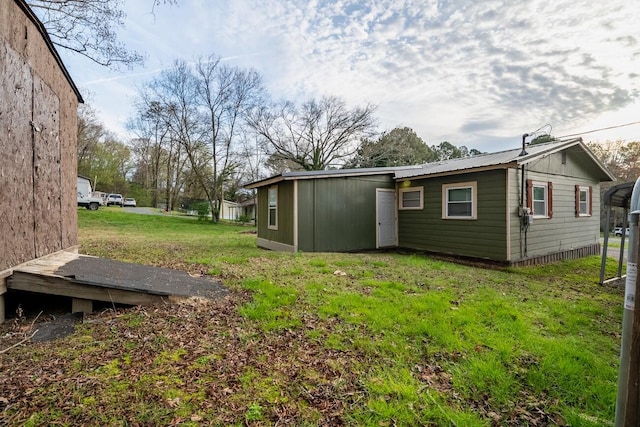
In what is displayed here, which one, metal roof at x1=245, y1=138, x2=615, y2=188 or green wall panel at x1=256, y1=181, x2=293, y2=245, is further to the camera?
green wall panel at x1=256, y1=181, x2=293, y2=245

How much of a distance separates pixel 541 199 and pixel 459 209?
97.2 inches

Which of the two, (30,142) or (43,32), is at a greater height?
(43,32)

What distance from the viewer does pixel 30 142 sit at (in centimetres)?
405

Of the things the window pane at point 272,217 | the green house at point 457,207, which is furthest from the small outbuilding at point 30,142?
the window pane at point 272,217

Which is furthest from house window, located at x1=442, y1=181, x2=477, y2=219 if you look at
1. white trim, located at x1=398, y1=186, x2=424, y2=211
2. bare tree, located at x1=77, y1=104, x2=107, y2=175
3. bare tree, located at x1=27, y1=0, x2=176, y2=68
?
bare tree, located at x1=77, y1=104, x2=107, y2=175

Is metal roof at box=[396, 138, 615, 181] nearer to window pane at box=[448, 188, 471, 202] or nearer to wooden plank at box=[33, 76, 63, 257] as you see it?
window pane at box=[448, 188, 471, 202]

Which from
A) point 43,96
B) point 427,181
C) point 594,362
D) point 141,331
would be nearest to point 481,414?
point 594,362

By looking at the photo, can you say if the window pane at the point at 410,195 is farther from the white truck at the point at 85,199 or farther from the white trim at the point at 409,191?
the white truck at the point at 85,199

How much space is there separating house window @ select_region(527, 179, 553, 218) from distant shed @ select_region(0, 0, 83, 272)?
1050cm

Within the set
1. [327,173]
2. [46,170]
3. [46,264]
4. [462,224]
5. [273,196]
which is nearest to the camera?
[46,264]

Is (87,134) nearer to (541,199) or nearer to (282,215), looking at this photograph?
→ (282,215)

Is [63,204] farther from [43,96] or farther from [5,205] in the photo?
[5,205]

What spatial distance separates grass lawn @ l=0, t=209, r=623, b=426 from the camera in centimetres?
203

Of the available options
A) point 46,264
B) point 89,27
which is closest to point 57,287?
point 46,264
